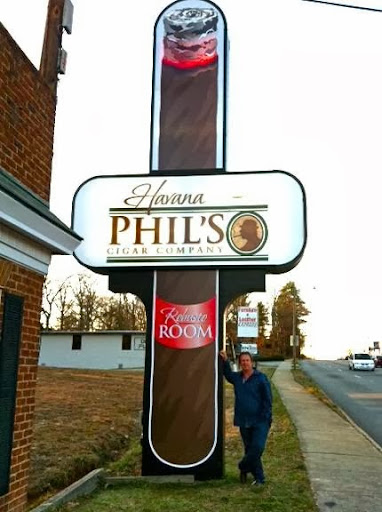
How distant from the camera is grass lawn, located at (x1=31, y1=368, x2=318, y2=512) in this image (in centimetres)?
663

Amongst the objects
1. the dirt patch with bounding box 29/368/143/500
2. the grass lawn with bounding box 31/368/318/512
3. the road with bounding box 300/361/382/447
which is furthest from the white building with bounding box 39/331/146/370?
the grass lawn with bounding box 31/368/318/512

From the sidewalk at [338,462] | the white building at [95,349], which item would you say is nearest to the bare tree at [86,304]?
the white building at [95,349]

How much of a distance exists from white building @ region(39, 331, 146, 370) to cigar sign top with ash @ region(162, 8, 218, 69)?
33.7 meters

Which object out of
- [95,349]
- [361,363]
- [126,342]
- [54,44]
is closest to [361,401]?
[54,44]

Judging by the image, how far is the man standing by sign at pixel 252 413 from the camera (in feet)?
24.0

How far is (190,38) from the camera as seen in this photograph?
29.3 ft

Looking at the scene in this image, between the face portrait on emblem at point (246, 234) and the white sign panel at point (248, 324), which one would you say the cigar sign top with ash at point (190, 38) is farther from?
the white sign panel at point (248, 324)

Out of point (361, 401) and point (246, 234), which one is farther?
point (361, 401)

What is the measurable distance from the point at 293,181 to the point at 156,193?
190 cm

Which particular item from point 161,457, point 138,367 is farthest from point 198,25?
point 138,367

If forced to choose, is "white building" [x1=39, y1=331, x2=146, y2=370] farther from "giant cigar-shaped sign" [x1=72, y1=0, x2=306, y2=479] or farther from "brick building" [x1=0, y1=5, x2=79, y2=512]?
"brick building" [x1=0, y1=5, x2=79, y2=512]

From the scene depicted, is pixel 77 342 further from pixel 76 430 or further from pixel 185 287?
pixel 185 287

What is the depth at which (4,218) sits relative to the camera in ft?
16.6

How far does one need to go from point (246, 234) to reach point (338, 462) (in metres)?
4.00
